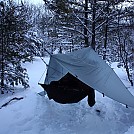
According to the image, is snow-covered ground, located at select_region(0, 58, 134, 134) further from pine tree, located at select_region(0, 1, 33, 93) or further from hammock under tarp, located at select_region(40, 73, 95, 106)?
pine tree, located at select_region(0, 1, 33, 93)

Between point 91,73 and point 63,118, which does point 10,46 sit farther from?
point 91,73

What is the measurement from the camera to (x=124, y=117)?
799cm

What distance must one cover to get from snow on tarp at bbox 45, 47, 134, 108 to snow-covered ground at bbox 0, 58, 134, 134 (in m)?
1.07

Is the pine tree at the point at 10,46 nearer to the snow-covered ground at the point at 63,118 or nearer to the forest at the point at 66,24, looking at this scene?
the forest at the point at 66,24

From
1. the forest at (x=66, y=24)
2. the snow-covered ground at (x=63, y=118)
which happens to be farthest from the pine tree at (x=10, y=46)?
the snow-covered ground at (x=63, y=118)

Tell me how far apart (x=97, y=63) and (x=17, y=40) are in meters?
6.19

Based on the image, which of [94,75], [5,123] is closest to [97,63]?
[94,75]

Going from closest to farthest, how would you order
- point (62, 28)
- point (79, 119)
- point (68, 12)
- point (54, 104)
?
point (79, 119), point (54, 104), point (68, 12), point (62, 28)

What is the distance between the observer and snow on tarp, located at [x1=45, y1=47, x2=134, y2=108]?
679 cm

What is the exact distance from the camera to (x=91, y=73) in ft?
24.0

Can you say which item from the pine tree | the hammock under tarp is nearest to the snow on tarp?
the hammock under tarp

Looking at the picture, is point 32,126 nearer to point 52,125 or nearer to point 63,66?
point 52,125

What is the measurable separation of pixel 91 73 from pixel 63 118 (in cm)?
180

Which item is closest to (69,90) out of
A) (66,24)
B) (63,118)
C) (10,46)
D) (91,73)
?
(91,73)
